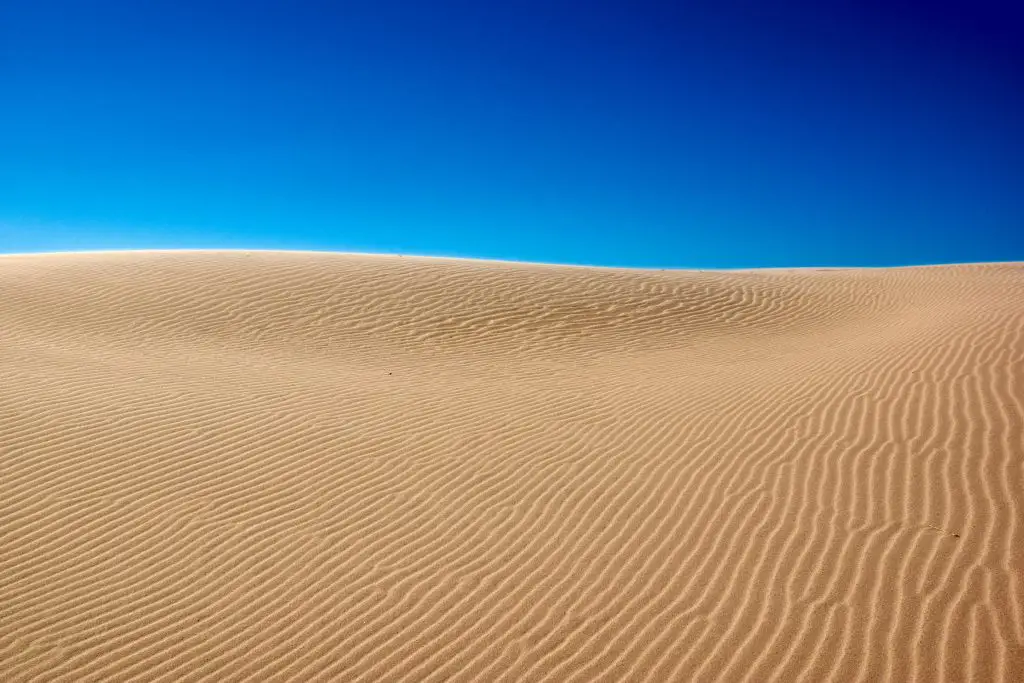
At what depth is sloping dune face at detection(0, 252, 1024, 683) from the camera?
4.20m

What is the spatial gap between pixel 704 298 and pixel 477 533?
1338 centimetres

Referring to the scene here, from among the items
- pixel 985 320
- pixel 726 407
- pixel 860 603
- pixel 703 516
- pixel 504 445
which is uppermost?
pixel 985 320

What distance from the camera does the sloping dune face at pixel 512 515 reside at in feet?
13.8

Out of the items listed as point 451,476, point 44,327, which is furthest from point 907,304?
point 44,327

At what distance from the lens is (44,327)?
505 inches

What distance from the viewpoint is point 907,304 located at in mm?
17375

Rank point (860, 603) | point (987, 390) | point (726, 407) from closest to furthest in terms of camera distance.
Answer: point (860, 603) → point (987, 390) → point (726, 407)

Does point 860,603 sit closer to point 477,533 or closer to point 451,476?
point 477,533

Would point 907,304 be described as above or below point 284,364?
above

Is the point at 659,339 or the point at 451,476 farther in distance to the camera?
the point at 659,339

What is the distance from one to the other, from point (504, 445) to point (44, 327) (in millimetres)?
10568

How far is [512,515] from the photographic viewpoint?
5.82 metres

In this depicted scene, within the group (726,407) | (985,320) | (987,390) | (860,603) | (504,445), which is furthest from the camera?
(985,320)

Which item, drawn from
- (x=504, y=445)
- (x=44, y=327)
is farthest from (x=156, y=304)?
(x=504, y=445)
